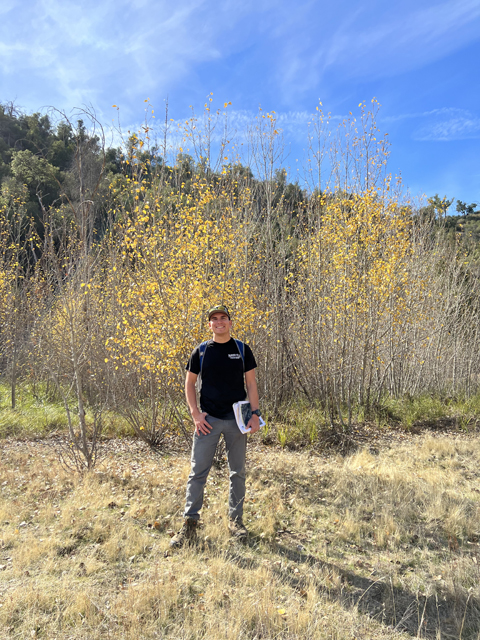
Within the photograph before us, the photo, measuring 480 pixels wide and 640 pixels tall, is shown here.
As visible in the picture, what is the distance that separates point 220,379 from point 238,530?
1272 mm

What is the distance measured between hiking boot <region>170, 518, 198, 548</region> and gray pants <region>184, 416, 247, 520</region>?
5 cm

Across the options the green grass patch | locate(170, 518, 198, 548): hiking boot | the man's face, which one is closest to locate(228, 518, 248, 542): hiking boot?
locate(170, 518, 198, 548): hiking boot

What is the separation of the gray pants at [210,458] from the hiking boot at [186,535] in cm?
5

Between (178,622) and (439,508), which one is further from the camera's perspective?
(439,508)

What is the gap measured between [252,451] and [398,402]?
4.35 meters

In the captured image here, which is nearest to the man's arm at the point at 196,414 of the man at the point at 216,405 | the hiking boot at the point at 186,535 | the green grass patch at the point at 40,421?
the man at the point at 216,405

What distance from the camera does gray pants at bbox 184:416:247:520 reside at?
296 centimetres

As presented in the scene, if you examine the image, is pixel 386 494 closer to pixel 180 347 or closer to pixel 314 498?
pixel 314 498

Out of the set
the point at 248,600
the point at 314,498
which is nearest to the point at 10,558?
the point at 248,600

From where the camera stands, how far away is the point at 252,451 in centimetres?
618

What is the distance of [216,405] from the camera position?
9.76 feet

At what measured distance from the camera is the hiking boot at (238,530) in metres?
3.13

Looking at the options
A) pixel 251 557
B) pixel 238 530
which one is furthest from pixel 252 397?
pixel 251 557

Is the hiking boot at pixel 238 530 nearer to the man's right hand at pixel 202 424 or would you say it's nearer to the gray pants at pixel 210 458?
the gray pants at pixel 210 458
